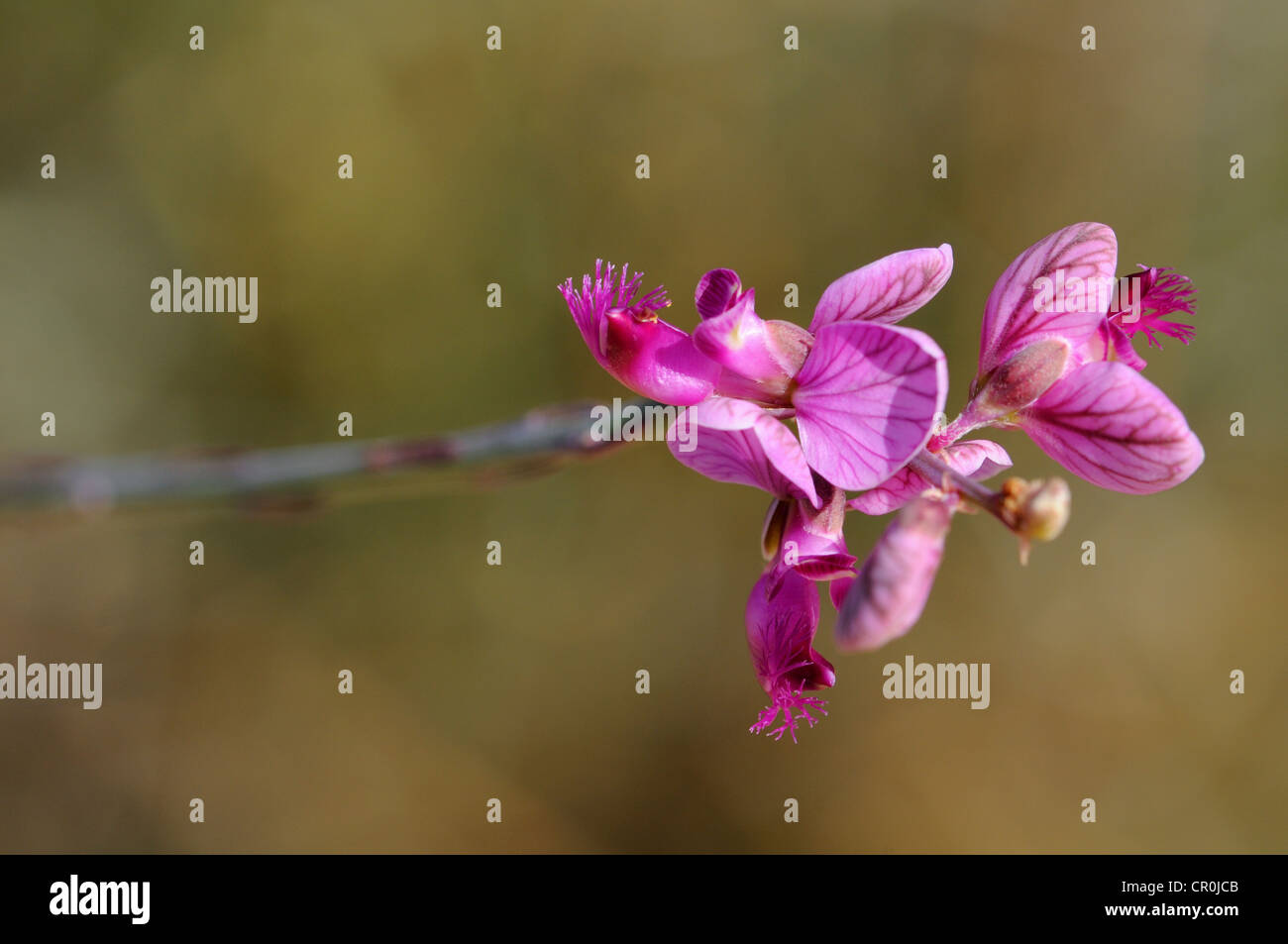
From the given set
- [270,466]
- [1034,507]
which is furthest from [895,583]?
[270,466]

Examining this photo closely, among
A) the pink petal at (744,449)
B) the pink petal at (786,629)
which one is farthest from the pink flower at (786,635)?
the pink petal at (744,449)

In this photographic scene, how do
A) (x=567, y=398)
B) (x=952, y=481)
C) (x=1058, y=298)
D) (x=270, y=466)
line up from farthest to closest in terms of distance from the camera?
(x=567, y=398) < (x=1058, y=298) < (x=952, y=481) < (x=270, y=466)

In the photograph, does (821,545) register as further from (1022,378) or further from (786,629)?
(1022,378)

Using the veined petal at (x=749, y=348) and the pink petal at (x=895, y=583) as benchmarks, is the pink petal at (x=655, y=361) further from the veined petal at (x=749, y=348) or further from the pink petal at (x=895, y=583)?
the pink petal at (x=895, y=583)

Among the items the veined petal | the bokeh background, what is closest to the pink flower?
the veined petal

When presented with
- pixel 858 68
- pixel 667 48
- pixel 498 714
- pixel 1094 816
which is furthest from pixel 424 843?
pixel 858 68

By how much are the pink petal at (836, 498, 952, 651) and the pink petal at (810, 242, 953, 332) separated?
272 mm

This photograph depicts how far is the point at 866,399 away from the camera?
2.96 ft

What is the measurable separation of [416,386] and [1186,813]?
9.43 ft

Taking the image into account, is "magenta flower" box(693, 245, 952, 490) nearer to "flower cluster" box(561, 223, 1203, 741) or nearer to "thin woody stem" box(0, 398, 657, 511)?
"flower cluster" box(561, 223, 1203, 741)

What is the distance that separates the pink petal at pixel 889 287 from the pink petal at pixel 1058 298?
0.08 metres

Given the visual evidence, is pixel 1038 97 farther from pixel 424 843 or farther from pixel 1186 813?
pixel 424 843

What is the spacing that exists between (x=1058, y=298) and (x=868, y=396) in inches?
10.2

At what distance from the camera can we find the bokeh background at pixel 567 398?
2834 millimetres
